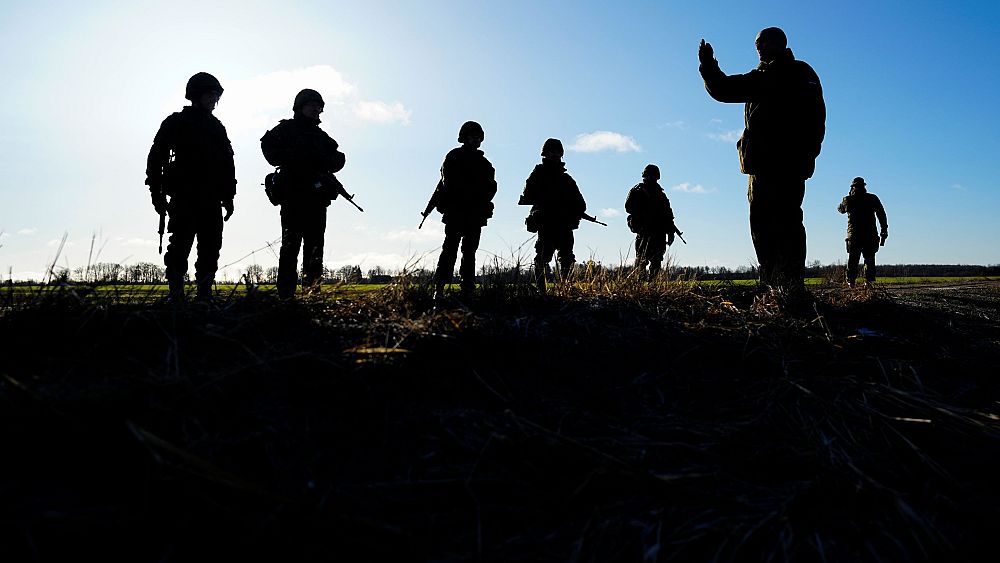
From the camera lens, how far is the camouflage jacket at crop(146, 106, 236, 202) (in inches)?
198

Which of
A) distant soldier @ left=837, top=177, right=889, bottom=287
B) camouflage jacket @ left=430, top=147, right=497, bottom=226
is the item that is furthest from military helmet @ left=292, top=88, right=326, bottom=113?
distant soldier @ left=837, top=177, right=889, bottom=287

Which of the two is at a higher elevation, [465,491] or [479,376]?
[479,376]

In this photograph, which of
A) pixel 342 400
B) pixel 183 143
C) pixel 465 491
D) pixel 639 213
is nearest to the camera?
pixel 465 491

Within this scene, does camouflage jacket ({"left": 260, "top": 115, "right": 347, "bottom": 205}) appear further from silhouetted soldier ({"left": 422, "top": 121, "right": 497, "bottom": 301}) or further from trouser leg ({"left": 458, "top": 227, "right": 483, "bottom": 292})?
trouser leg ({"left": 458, "top": 227, "right": 483, "bottom": 292})

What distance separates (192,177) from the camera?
5125 mm

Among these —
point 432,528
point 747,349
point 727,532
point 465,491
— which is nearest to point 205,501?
point 432,528

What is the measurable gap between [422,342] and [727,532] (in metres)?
1.36

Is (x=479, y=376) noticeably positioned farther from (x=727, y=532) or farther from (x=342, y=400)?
(x=727, y=532)

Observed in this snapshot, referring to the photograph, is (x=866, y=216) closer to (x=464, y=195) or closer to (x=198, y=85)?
(x=464, y=195)

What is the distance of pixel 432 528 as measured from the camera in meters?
1.56

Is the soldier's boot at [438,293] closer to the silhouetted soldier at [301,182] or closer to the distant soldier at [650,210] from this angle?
the silhouetted soldier at [301,182]

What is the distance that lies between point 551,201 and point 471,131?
1.72 m

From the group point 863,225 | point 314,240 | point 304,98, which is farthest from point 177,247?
point 863,225

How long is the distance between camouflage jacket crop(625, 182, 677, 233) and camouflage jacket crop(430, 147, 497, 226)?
4.13 m
